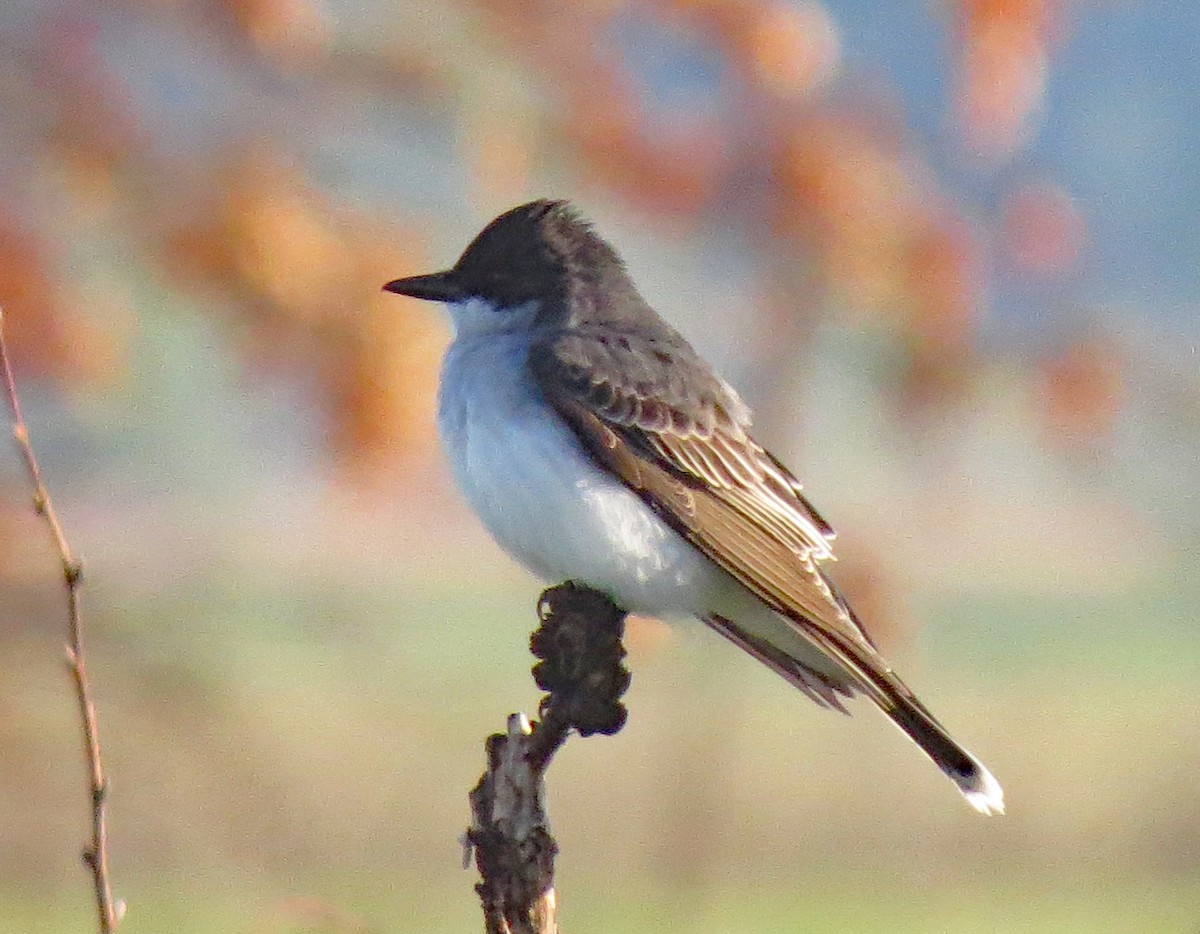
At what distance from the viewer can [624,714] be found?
314 cm

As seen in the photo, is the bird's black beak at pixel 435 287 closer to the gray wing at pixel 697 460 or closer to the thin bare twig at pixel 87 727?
the gray wing at pixel 697 460

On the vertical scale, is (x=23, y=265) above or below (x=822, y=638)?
above

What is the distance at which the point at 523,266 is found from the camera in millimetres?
4457

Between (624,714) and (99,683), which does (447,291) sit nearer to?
(624,714)

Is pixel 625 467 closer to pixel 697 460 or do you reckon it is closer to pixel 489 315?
pixel 697 460

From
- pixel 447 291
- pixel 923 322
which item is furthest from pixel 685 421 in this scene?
pixel 923 322

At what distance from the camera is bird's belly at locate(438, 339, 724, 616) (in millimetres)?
3916

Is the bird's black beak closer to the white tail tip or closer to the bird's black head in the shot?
the bird's black head

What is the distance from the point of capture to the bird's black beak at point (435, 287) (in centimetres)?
431

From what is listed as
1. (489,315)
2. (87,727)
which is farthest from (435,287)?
(87,727)

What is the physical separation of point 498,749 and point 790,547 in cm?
155

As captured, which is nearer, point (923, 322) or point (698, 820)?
point (923, 322)

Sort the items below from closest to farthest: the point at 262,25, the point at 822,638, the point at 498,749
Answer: the point at 498,749 < the point at 822,638 < the point at 262,25

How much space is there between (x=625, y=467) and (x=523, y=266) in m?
A: 0.66
